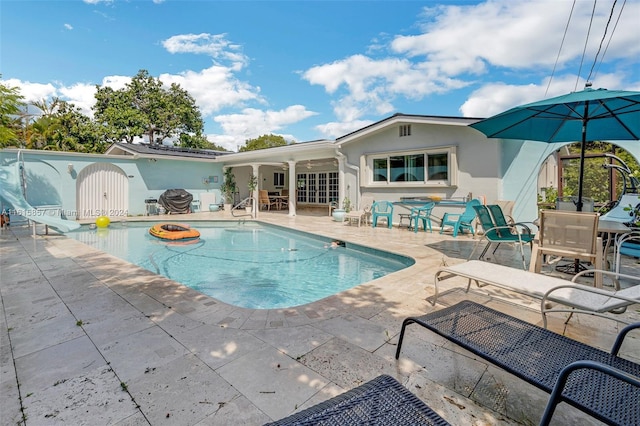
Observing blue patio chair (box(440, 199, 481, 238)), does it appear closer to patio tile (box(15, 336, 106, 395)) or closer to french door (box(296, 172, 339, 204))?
patio tile (box(15, 336, 106, 395))

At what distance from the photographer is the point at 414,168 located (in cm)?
976

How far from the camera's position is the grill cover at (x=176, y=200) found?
14270 millimetres

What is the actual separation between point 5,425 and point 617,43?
37.1 feet

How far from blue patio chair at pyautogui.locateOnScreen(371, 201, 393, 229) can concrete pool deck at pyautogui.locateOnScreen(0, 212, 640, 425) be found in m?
5.48

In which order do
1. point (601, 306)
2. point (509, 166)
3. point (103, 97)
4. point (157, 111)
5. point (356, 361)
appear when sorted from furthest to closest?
point (157, 111)
point (103, 97)
point (509, 166)
point (356, 361)
point (601, 306)

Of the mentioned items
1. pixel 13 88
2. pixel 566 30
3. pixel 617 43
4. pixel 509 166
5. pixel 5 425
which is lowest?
pixel 5 425

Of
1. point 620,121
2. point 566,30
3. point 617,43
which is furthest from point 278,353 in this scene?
point 566,30

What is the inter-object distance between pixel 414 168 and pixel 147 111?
24810 mm

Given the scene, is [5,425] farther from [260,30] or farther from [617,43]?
[260,30]

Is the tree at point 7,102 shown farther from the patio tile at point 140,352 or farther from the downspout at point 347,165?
the downspout at point 347,165

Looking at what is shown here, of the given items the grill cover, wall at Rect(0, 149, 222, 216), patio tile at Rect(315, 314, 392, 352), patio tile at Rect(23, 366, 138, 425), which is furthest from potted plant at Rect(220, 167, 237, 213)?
patio tile at Rect(23, 366, 138, 425)

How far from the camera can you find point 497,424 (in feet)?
5.45

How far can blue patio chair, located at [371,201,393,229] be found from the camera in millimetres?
9579

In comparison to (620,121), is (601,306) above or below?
below
